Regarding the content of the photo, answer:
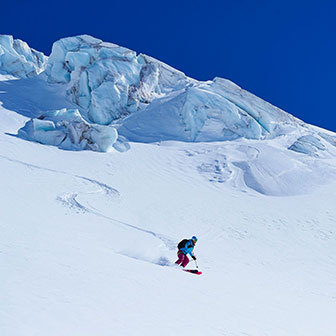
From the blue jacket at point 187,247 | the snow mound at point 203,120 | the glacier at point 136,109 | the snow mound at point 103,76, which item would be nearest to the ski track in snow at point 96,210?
the blue jacket at point 187,247

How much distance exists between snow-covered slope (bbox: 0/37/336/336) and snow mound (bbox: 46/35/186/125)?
0.50m

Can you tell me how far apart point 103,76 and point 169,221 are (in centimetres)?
2138

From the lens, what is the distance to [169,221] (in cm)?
1537

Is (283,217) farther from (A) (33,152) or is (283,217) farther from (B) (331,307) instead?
(A) (33,152)

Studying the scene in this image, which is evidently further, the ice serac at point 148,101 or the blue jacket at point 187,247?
the ice serac at point 148,101

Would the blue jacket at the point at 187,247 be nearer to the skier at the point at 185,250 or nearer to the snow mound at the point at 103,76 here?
the skier at the point at 185,250

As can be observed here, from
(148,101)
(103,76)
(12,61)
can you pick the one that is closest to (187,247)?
(148,101)

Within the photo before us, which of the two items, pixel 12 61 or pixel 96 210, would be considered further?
pixel 12 61

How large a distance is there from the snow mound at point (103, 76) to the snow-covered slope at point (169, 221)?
1.64ft

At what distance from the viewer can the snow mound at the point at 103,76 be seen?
32062 mm

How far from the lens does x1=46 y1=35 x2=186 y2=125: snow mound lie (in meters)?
32.1

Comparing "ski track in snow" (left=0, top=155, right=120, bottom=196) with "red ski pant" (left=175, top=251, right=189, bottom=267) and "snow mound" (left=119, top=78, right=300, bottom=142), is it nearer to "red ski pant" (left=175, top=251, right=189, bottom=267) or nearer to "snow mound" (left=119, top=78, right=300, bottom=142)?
"red ski pant" (left=175, top=251, right=189, bottom=267)

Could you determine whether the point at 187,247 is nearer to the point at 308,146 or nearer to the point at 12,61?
the point at 308,146

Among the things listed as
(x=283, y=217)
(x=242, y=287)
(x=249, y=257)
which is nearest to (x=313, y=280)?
(x=249, y=257)
